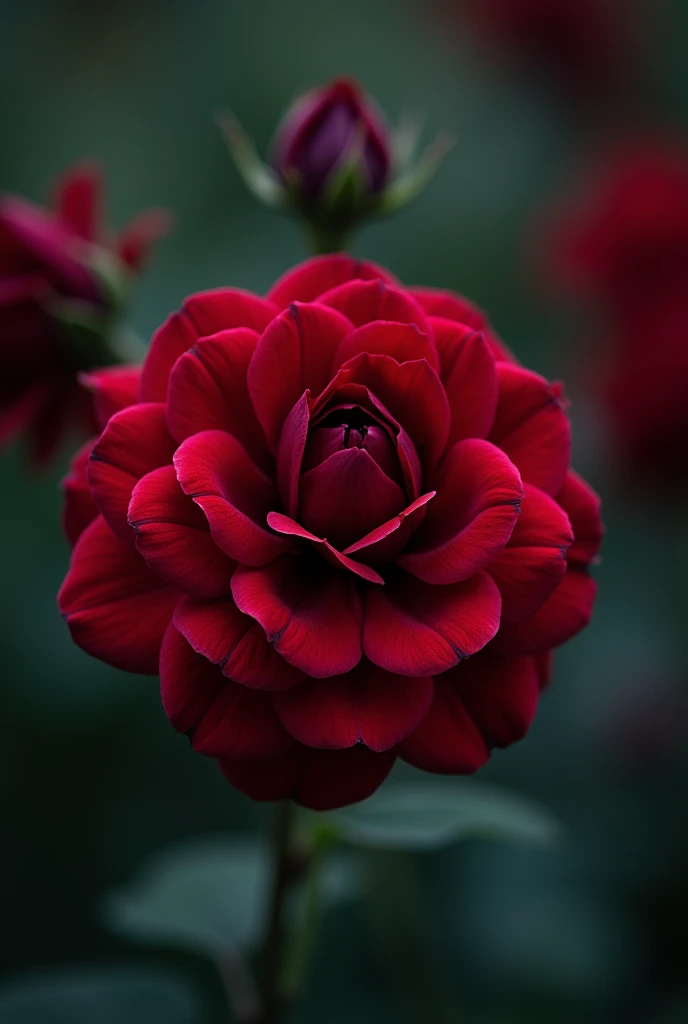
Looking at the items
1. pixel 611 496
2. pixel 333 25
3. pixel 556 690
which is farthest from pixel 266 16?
pixel 556 690

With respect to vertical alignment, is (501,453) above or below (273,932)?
above

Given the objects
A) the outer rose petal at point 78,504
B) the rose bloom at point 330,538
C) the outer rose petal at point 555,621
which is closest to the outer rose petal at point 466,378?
the rose bloom at point 330,538

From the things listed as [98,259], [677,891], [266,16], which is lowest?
[677,891]

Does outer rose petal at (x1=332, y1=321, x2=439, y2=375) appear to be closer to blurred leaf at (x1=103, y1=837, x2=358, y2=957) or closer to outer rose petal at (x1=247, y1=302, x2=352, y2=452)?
outer rose petal at (x1=247, y1=302, x2=352, y2=452)

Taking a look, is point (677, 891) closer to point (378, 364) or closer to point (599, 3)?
point (378, 364)

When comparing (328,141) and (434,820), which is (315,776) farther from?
(328,141)

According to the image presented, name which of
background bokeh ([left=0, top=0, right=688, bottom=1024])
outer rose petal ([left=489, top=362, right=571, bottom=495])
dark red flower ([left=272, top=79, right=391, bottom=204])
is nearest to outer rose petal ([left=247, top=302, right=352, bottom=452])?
outer rose petal ([left=489, top=362, right=571, bottom=495])

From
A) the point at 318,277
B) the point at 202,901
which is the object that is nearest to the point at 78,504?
the point at 318,277

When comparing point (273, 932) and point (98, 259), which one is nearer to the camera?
point (273, 932)
